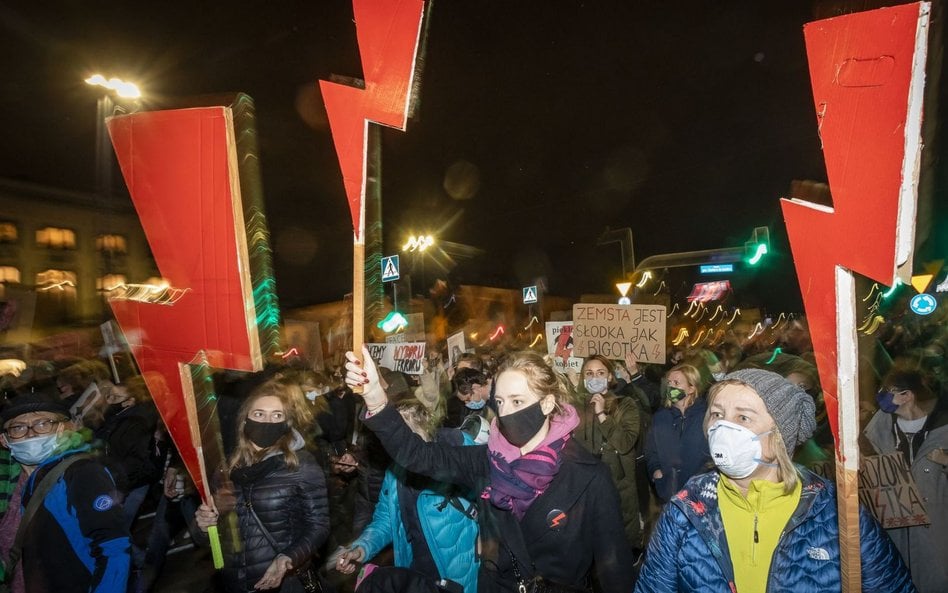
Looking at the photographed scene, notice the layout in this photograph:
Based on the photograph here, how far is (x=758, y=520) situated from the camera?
7.68 feet

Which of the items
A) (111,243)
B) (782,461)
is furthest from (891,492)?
(111,243)

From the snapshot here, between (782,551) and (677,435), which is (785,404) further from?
(677,435)

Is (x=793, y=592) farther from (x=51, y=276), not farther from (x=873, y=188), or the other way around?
(x=51, y=276)

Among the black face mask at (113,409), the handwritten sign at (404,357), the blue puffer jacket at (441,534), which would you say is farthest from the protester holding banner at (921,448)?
Answer: the black face mask at (113,409)

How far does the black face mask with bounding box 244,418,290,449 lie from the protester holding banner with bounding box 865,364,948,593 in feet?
13.3

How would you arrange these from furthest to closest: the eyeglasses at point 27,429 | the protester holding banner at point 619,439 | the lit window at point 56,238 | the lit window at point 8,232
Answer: the lit window at point 56,238 → the lit window at point 8,232 → the protester holding banner at point 619,439 → the eyeglasses at point 27,429

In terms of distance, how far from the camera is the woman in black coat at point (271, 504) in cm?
330

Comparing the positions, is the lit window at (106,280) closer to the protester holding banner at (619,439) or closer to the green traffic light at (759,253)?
the green traffic light at (759,253)

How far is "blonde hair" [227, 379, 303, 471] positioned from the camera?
3.50 meters

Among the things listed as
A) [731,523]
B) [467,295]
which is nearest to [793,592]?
[731,523]

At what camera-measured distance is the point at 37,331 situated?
1167 inches

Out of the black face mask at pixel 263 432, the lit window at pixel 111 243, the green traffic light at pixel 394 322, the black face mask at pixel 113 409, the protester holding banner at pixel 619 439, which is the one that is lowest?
the protester holding banner at pixel 619 439

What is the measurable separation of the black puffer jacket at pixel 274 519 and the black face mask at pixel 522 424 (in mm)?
1402

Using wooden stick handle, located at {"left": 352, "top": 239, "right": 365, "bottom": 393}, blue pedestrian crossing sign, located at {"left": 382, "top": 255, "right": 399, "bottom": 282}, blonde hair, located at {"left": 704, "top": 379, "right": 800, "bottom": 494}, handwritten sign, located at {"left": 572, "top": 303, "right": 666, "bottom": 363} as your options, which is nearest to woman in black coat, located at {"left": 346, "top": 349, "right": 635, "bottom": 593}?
wooden stick handle, located at {"left": 352, "top": 239, "right": 365, "bottom": 393}
